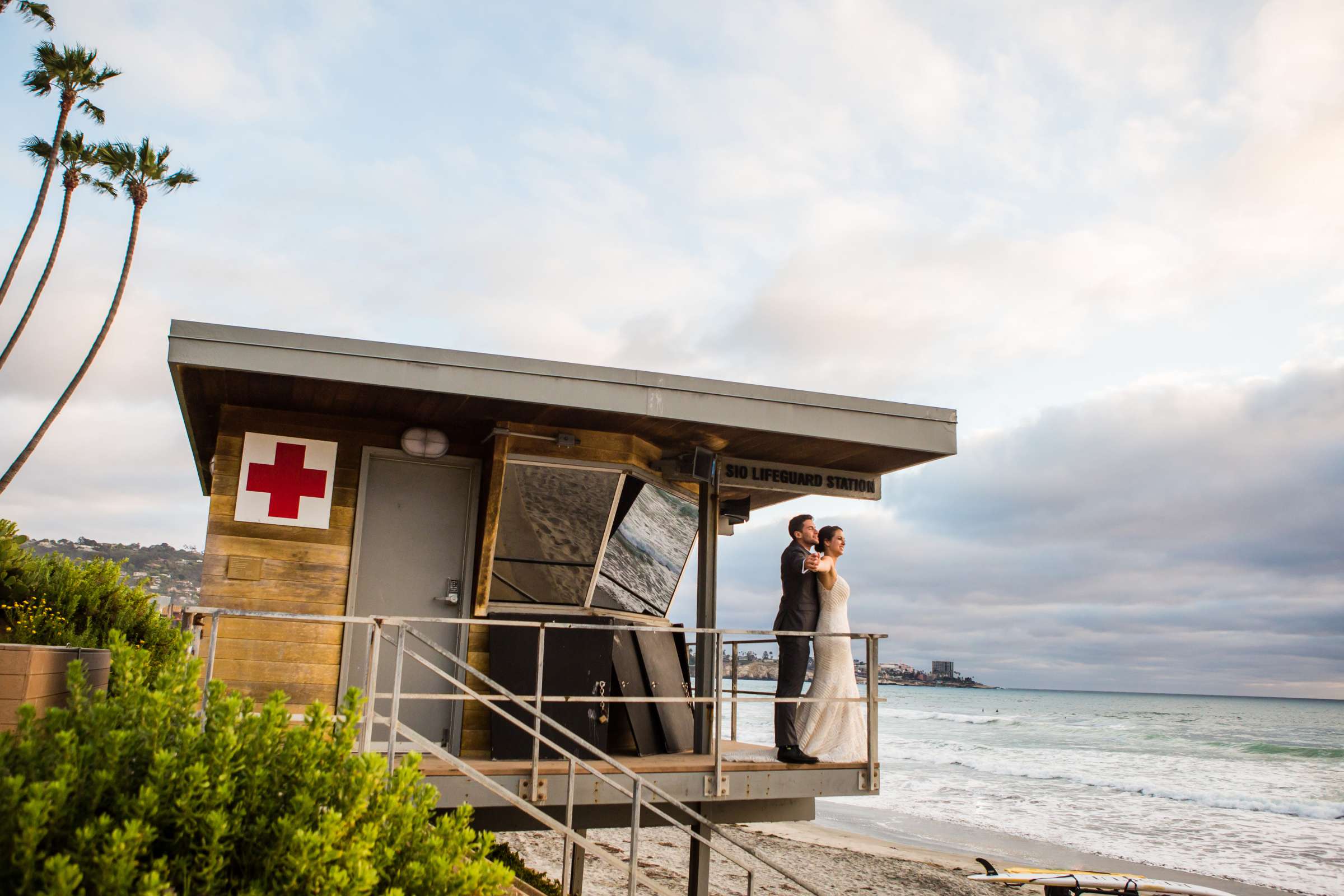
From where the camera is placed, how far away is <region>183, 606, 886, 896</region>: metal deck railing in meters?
5.22

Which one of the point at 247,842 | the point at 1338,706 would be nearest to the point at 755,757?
the point at 247,842

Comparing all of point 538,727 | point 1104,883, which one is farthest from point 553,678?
point 1104,883

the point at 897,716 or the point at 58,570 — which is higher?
the point at 58,570

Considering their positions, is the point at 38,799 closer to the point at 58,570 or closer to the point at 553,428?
the point at 553,428

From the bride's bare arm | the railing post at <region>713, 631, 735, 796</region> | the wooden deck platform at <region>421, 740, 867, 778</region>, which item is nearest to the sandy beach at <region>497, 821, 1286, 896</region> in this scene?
the wooden deck platform at <region>421, 740, 867, 778</region>

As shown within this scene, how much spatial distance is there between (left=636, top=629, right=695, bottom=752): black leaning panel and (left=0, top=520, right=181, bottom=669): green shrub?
12.8 ft

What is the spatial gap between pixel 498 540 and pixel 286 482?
1610mm

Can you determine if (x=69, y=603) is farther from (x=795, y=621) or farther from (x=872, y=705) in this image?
(x=872, y=705)

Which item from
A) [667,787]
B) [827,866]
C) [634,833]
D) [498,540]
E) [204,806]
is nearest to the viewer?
[204,806]

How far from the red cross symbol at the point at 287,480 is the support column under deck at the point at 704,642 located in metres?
3.16

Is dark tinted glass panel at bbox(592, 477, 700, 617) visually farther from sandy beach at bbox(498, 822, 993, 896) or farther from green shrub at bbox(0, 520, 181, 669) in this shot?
sandy beach at bbox(498, 822, 993, 896)

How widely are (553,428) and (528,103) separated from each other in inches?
214

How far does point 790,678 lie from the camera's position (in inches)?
295

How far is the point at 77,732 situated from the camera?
347 cm
